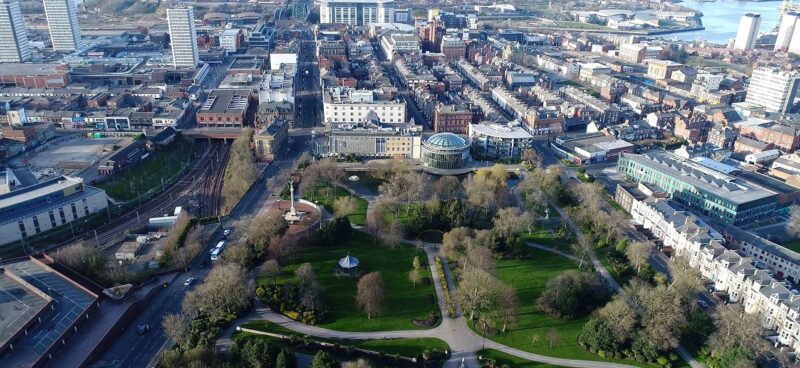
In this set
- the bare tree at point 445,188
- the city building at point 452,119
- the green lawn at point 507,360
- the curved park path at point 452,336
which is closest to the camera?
the green lawn at point 507,360

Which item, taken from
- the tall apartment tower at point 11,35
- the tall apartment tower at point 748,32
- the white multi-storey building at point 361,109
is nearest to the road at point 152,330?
the white multi-storey building at point 361,109

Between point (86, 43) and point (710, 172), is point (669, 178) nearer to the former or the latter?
point (710, 172)

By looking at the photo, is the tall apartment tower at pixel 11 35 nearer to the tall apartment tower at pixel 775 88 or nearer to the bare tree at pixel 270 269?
the bare tree at pixel 270 269

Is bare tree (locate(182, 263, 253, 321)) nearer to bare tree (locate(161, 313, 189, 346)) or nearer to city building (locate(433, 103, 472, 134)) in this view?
bare tree (locate(161, 313, 189, 346))

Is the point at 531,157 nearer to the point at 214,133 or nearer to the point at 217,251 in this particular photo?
the point at 217,251

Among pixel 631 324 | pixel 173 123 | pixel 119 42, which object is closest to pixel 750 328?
pixel 631 324

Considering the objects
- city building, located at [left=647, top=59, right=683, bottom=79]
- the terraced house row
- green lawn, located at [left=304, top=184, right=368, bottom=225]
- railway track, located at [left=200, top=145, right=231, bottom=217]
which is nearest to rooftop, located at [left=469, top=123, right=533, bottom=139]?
the terraced house row
